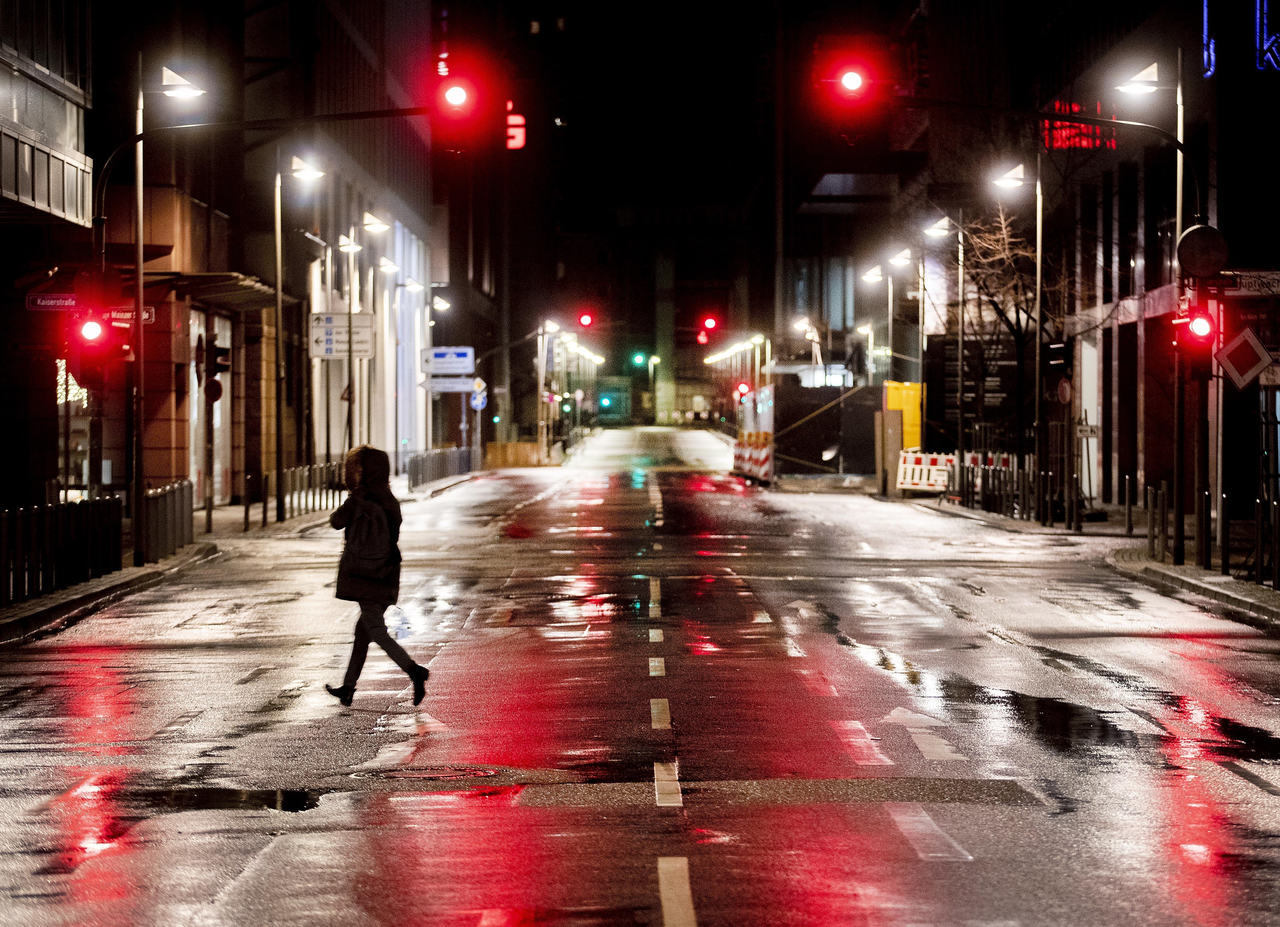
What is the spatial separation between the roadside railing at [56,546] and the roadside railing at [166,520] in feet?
5.02

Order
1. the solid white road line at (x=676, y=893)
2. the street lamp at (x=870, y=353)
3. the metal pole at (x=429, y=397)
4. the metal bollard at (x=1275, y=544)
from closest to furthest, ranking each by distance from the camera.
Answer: the solid white road line at (x=676, y=893) → the metal bollard at (x=1275, y=544) → the metal pole at (x=429, y=397) → the street lamp at (x=870, y=353)

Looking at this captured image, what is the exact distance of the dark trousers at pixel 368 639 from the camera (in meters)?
11.7

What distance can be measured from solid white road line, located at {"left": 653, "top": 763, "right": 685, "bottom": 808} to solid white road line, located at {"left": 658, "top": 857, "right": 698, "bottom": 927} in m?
1.20

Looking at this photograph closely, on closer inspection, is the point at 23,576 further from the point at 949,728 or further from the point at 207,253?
the point at 207,253

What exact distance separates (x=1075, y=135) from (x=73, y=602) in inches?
1304

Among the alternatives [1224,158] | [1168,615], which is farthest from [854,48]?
[1224,158]

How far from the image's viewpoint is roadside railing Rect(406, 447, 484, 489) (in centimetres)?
5128

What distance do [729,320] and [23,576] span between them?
153 metres

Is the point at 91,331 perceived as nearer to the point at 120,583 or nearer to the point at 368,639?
the point at 120,583

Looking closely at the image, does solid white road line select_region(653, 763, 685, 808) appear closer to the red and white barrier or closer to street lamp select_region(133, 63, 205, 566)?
street lamp select_region(133, 63, 205, 566)

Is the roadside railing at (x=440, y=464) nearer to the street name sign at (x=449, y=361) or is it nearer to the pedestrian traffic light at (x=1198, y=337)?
the street name sign at (x=449, y=361)

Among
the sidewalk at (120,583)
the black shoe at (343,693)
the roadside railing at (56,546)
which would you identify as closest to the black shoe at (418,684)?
the black shoe at (343,693)

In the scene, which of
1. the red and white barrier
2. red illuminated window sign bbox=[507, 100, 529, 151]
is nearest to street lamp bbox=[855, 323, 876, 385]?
red illuminated window sign bbox=[507, 100, 529, 151]

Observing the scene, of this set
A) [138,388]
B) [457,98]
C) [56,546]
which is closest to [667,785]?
A: [457,98]
